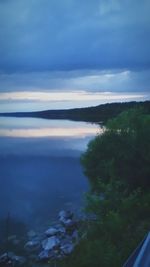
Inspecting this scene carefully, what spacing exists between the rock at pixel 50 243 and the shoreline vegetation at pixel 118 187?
1.90m

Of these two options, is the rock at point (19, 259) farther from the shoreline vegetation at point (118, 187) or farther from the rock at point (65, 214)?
the rock at point (65, 214)

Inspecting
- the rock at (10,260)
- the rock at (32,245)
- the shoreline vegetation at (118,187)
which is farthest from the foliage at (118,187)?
the rock at (10,260)

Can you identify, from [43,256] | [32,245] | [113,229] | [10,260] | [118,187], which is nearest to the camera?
[113,229]

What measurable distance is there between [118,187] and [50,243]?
6.42 metres

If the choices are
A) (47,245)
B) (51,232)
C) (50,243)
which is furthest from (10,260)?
(51,232)

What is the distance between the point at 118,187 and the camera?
2781 cm

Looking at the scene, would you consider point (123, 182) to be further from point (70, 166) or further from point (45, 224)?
point (70, 166)

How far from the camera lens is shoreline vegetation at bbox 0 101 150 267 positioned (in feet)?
67.9

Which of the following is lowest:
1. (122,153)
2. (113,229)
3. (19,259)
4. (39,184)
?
(19,259)

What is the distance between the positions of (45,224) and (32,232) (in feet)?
7.04

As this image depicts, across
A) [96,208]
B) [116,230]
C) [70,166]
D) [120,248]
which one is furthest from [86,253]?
[70,166]

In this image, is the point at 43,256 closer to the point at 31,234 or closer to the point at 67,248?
the point at 67,248

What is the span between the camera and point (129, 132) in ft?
102

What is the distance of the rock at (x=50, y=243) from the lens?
80.3 ft
